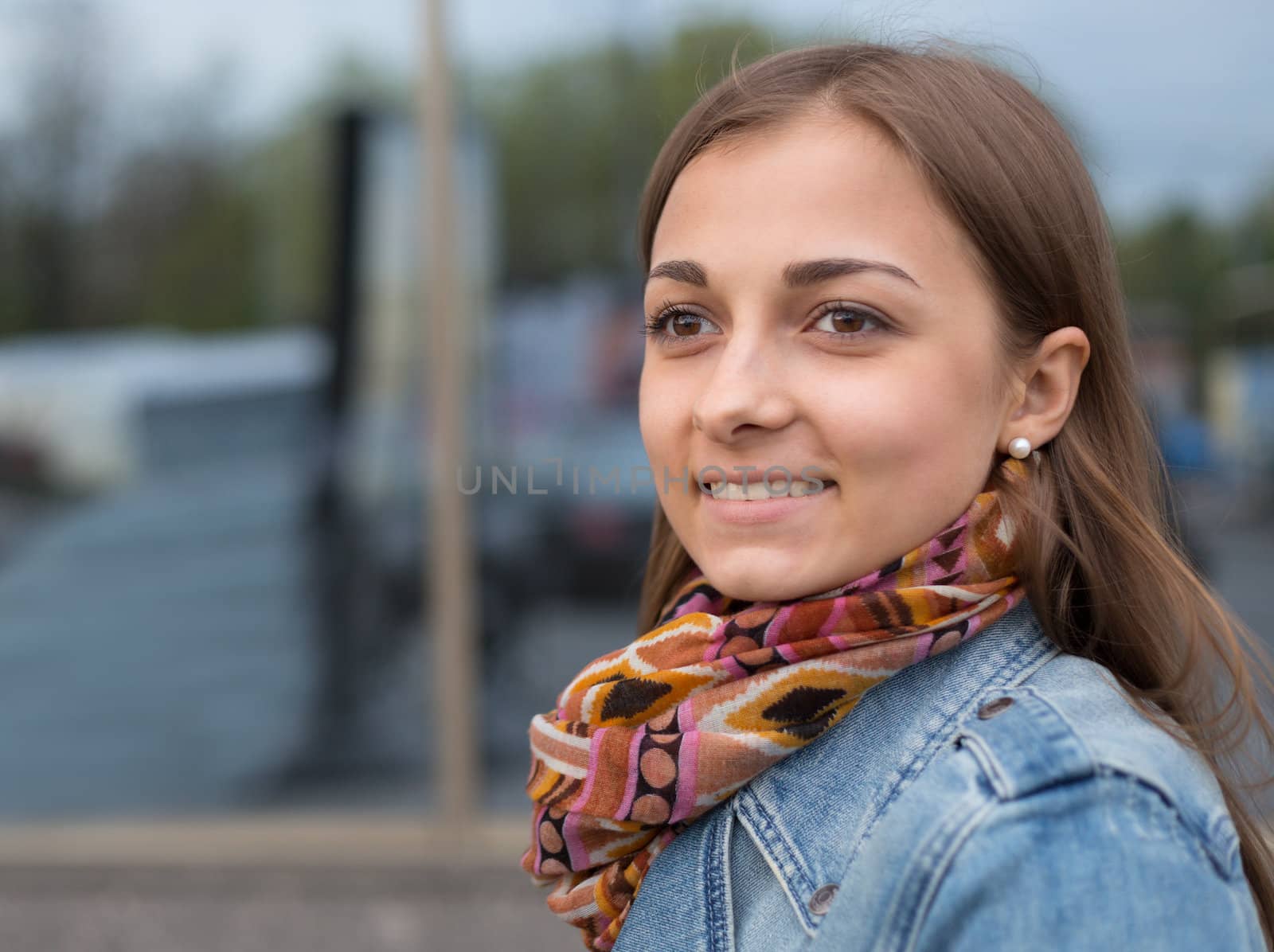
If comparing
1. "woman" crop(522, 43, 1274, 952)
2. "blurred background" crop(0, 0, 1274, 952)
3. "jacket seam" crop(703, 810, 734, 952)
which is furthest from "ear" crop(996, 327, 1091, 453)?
"blurred background" crop(0, 0, 1274, 952)

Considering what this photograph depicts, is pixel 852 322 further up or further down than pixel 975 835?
further up

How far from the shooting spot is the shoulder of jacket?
0.91m

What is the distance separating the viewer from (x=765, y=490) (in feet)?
3.68

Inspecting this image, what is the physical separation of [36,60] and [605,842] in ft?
12.4

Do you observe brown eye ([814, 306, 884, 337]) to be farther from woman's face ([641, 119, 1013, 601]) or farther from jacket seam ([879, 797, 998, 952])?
jacket seam ([879, 797, 998, 952])

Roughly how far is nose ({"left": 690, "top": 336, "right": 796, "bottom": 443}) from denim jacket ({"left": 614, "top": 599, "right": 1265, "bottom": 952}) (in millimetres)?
287

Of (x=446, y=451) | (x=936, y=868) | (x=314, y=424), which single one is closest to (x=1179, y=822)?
(x=936, y=868)

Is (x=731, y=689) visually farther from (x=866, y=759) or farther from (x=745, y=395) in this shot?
(x=745, y=395)

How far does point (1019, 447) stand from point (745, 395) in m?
0.29

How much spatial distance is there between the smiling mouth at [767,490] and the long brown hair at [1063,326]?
20 centimetres

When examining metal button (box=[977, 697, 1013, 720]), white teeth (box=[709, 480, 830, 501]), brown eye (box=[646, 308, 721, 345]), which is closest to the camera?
metal button (box=[977, 697, 1013, 720])

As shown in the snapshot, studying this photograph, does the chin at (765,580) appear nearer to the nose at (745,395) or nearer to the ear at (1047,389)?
the nose at (745,395)

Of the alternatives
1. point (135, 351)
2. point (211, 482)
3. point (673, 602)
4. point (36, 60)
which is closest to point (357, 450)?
point (211, 482)

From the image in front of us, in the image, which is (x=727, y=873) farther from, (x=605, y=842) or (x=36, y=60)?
(x=36, y=60)
